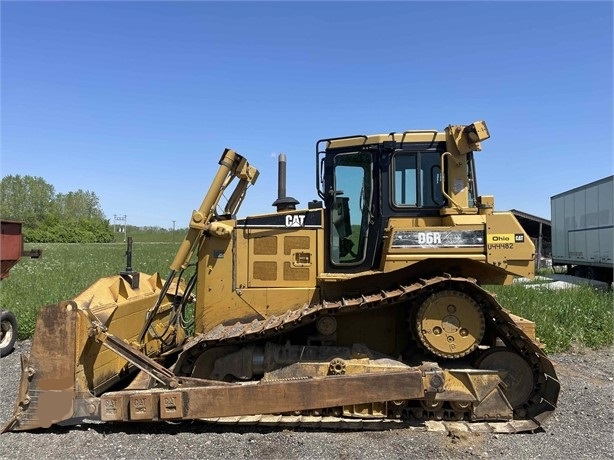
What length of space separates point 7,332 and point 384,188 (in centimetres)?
815

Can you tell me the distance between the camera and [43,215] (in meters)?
90.0

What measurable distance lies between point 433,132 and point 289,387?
3.61m

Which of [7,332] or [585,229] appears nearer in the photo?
[7,332]

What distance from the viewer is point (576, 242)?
870 inches

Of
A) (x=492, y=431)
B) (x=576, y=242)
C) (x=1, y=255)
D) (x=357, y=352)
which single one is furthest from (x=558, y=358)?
(x=576, y=242)

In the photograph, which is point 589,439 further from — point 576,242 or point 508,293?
point 576,242

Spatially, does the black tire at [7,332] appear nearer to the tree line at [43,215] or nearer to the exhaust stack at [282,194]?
the exhaust stack at [282,194]

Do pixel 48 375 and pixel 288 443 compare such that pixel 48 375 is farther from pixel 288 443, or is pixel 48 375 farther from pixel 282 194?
pixel 282 194

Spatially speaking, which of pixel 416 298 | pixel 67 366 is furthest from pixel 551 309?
pixel 67 366

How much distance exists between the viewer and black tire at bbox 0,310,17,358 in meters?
9.02

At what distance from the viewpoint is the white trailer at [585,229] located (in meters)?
18.9

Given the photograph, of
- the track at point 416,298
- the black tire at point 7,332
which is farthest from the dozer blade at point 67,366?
the black tire at point 7,332

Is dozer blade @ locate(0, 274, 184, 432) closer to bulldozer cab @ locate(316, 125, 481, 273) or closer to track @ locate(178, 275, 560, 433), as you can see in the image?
track @ locate(178, 275, 560, 433)

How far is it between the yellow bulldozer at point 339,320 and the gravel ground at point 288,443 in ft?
0.68
